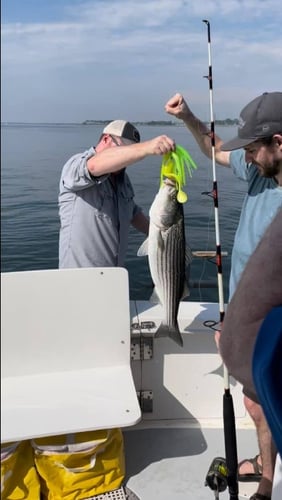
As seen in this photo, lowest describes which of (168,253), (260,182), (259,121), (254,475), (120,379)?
(254,475)

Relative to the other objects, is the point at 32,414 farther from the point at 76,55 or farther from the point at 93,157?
the point at 76,55

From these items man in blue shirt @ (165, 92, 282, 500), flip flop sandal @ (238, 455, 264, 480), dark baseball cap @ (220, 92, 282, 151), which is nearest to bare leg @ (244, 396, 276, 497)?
man in blue shirt @ (165, 92, 282, 500)

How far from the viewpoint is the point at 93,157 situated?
2584mm

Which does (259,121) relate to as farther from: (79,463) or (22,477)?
(22,477)

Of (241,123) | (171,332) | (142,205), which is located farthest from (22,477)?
(142,205)

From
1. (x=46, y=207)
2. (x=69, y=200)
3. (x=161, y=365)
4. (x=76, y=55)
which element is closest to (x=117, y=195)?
(x=69, y=200)

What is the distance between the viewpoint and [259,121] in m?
2.51

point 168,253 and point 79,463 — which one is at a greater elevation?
point 168,253

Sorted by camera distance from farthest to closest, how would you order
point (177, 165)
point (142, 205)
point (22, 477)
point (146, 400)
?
point (142, 205), point (146, 400), point (22, 477), point (177, 165)

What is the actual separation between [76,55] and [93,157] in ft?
24.3

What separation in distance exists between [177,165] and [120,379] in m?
1.07

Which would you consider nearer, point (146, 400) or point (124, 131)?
point (124, 131)

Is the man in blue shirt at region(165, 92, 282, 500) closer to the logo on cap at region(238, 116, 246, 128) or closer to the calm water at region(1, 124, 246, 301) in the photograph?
the logo on cap at region(238, 116, 246, 128)

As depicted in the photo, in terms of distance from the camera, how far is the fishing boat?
2.04m
